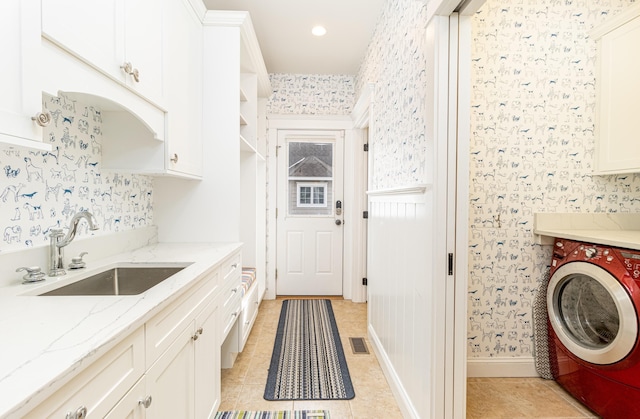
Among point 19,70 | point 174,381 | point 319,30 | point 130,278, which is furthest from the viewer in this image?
point 319,30

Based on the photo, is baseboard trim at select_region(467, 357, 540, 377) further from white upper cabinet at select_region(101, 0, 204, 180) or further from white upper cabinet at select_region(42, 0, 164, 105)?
white upper cabinet at select_region(42, 0, 164, 105)

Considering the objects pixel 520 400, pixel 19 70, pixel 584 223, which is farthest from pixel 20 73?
pixel 584 223

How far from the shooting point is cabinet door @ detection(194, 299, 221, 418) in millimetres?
1383

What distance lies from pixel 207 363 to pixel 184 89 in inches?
58.0

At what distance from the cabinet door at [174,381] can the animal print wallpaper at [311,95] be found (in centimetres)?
312

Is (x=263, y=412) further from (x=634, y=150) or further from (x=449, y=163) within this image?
(x=634, y=150)

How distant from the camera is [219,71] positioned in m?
2.19

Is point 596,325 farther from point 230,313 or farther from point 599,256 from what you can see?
point 230,313

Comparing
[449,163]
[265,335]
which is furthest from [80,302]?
[265,335]

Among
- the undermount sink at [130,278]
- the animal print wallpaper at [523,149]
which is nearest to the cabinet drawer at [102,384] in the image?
the undermount sink at [130,278]

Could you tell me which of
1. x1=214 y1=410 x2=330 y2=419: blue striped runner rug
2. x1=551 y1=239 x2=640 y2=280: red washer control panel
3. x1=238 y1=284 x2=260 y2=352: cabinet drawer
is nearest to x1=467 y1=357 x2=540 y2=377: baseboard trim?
x1=551 y1=239 x2=640 y2=280: red washer control panel

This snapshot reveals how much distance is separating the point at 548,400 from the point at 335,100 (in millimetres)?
3353

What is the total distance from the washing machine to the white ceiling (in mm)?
2234

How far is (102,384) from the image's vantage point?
0.71m
